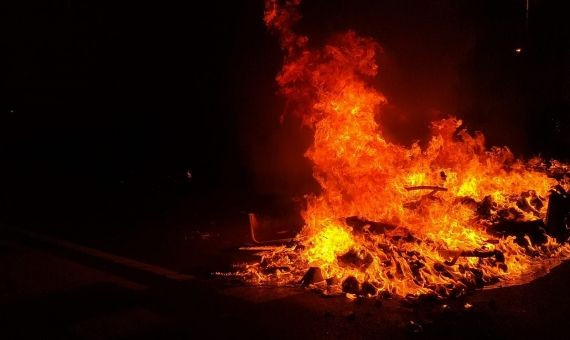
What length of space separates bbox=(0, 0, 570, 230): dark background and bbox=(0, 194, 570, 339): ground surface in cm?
310

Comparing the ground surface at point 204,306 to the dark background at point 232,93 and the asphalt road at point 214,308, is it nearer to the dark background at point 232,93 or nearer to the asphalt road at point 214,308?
the asphalt road at point 214,308

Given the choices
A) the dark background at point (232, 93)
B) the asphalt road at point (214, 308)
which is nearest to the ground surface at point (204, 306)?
the asphalt road at point (214, 308)

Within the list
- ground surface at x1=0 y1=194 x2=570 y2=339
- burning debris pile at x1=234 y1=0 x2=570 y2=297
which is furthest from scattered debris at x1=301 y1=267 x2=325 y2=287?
ground surface at x1=0 y1=194 x2=570 y2=339

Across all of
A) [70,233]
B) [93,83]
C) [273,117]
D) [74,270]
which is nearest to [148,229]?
[70,233]

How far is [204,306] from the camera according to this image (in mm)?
5984

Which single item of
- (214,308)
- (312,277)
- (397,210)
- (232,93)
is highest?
(232,93)

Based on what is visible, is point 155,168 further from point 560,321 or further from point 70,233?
point 560,321

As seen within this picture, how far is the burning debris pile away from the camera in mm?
6508

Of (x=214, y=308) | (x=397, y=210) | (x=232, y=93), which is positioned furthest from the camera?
(x=232, y=93)

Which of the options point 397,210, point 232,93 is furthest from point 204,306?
point 232,93

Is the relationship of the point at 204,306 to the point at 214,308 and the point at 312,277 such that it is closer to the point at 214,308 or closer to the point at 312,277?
the point at 214,308

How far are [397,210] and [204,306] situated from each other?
11.3 feet

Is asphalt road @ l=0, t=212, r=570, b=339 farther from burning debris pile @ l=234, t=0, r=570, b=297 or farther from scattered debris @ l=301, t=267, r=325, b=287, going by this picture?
burning debris pile @ l=234, t=0, r=570, b=297

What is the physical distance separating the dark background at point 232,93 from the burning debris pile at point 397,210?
86.9 inches
